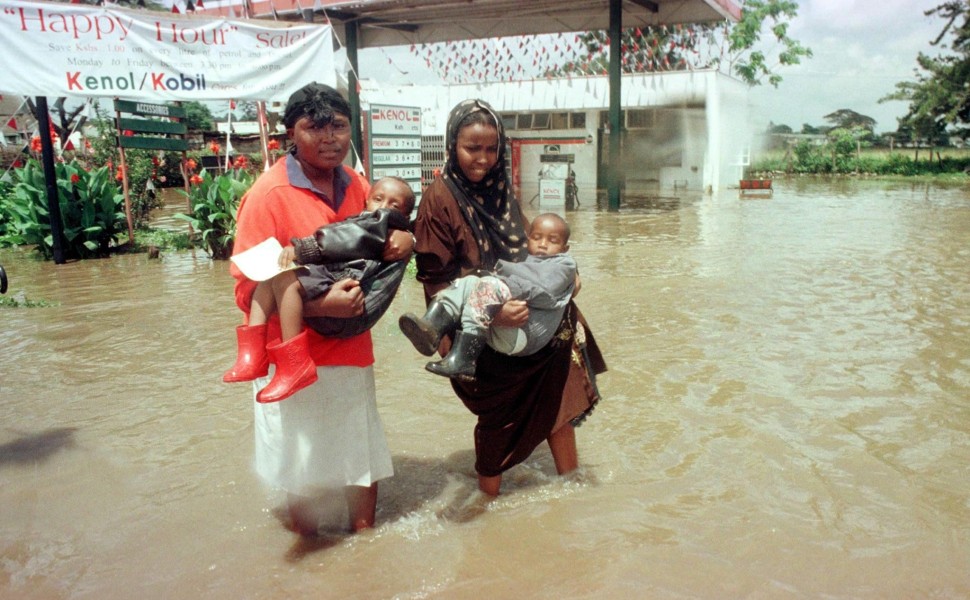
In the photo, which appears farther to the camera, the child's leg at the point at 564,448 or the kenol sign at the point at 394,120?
the kenol sign at the point at 394,120

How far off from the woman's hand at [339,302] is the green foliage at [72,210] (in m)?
8.67

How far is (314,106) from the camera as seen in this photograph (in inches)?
99.3

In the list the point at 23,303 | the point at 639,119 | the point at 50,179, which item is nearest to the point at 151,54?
the point at 50,179

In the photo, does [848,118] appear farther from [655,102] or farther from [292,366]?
→ [292,366]

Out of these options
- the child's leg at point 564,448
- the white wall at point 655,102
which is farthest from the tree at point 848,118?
the child's leg at point 564,448

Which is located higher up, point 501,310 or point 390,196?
point 390,196

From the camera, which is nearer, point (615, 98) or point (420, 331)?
point (420, 331)

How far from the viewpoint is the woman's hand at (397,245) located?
254cm

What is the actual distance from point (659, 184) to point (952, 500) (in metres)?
22.2

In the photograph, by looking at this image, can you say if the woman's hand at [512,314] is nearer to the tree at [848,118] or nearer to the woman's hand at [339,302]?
the woman's hand at [339,302]

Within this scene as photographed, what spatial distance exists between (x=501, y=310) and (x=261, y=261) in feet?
2.74

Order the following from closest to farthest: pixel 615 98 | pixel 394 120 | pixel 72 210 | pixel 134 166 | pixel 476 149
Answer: pixel 476 149 → pixel 394 120 → pixel 72 210 → pixel 134 166 → pixel 615 98

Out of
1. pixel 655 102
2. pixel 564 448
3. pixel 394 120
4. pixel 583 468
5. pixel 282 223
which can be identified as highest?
pixel 655 102

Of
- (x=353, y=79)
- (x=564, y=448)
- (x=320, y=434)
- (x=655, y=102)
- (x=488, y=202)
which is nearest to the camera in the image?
(x=320, y=434)
